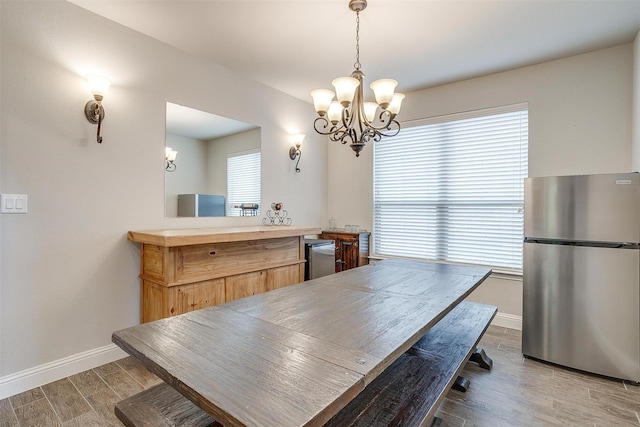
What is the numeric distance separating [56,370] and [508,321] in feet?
13.4

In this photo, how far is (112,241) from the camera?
2523mm

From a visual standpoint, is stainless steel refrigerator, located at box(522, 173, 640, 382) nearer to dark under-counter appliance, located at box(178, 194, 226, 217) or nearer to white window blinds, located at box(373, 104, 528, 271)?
white window blinds, located at box(373, 104, 528, 271)

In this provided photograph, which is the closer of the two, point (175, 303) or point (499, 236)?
point (175, 303)

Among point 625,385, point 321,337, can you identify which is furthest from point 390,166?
point 321,337

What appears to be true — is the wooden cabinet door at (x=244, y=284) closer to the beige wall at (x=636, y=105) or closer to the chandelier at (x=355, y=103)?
the chandelier at (x=355, y=103)

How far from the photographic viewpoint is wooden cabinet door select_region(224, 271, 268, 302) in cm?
274

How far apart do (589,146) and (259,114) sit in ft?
11.1

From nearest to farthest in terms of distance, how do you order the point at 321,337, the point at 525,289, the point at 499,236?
the point at 321,337
the point at 525,289
the point at 499,236

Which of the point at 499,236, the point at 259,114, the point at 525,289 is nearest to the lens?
the point at 525,289

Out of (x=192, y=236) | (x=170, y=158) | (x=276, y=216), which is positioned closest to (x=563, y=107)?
(x=276, y=216)

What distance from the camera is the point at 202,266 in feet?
8.32

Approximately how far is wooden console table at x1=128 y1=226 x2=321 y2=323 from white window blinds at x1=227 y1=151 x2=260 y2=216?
65cm

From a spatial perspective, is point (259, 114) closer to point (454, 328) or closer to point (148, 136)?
point (148, 136)

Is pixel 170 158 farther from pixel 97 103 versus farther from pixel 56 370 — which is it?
pixel 56 370
